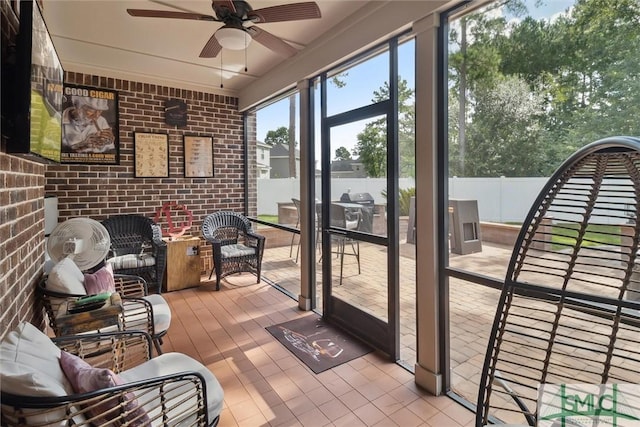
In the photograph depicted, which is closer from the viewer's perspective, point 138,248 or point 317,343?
point 317,343

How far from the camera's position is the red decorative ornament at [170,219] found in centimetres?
452

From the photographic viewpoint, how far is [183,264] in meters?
4.38

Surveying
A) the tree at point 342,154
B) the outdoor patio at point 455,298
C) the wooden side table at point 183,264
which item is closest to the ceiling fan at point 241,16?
the tree at point 342,154

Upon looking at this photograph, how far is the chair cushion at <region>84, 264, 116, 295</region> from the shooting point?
7.67 feet

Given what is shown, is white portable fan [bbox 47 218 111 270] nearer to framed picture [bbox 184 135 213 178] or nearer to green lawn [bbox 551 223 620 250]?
framed picture [bbox 184 135 213 178]

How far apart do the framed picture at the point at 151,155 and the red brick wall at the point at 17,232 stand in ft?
7.77

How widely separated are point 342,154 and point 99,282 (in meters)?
2.18

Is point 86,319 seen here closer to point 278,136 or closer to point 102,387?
point 102,387

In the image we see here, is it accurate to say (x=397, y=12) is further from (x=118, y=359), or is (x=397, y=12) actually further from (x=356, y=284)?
(x=118, y=359)

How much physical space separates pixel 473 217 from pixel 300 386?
1609 millimetres

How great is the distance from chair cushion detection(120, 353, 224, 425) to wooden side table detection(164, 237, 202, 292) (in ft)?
8.91

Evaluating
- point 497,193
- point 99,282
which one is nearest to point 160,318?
point 99,282

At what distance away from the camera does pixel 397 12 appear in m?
2.30

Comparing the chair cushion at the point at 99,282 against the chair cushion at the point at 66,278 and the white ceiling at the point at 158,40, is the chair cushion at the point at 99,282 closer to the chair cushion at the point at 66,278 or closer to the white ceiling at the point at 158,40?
the chair cushion at the point at 66,278
